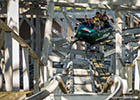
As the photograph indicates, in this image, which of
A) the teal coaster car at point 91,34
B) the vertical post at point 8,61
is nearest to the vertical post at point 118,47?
the teal coaster car at point 91,34

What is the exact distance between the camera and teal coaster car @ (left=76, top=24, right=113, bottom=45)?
9258mm

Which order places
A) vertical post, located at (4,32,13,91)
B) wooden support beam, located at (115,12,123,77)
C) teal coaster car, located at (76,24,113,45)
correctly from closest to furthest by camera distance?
vertical post, located at (4,32,13,91), wooden support beam, located at (115,12,123,77), teal coaster car, located at (76,24,113,45)

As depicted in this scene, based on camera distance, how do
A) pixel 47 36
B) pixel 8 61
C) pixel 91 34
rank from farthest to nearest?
1. pixel 91 34
2. pixel 47 36
3. pixel 8 61

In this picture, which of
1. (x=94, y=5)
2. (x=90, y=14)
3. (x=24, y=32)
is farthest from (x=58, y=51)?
(x=24, y=32)

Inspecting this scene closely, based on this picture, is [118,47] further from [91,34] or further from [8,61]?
[8,61]

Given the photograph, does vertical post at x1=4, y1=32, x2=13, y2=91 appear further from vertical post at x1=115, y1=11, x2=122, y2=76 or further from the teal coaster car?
the teal coaster car

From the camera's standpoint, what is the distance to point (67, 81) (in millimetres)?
7988

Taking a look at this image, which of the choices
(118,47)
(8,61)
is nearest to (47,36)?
(118,47)

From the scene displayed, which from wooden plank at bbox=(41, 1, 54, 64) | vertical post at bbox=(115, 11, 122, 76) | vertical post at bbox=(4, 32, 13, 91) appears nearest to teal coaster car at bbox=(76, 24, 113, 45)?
vertical post at bbox=(115, 11, 122, 76)

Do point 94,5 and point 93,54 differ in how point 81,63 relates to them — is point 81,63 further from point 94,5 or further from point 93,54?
point 94,5

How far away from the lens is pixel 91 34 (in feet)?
30.6

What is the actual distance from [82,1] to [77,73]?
2.95m

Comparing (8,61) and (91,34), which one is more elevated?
(8,61)

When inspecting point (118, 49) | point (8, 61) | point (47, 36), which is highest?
point (8, 61)
